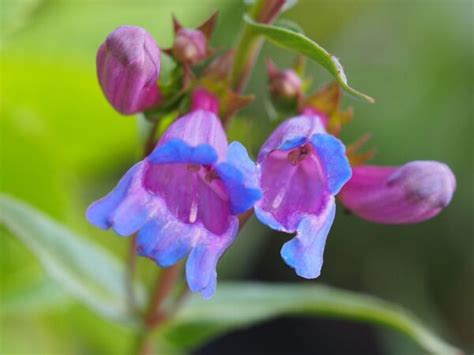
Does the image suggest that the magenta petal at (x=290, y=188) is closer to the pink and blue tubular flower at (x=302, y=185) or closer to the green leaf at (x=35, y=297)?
the pink and blue tubular flower at (x=302, y=185)

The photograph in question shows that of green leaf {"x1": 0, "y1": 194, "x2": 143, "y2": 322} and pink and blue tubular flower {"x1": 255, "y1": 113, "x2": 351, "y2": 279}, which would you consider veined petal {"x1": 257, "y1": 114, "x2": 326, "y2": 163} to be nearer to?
pink and blue tubular flower {"x1": 255, "y1": 113, "x2": 351, "y2": 279}

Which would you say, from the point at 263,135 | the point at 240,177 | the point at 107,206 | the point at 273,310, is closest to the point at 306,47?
the point at 240,177

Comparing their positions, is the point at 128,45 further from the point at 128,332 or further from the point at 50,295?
the point at 128,332

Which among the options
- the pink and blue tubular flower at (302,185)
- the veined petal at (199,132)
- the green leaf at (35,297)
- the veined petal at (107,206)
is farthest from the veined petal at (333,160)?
the green leaf at (35,297)

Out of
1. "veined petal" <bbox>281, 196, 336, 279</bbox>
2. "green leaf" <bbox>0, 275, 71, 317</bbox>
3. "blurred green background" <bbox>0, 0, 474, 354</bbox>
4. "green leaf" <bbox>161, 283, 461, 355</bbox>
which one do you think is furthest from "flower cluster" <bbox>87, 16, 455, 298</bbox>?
"green leaf" <bbox>0, 275, 71, 317</bbox>

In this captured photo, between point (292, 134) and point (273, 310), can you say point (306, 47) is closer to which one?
point (292, 134)

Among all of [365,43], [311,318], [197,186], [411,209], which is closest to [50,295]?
[197,186]

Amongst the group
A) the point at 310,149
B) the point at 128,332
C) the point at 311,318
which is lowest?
the point at 311,318
